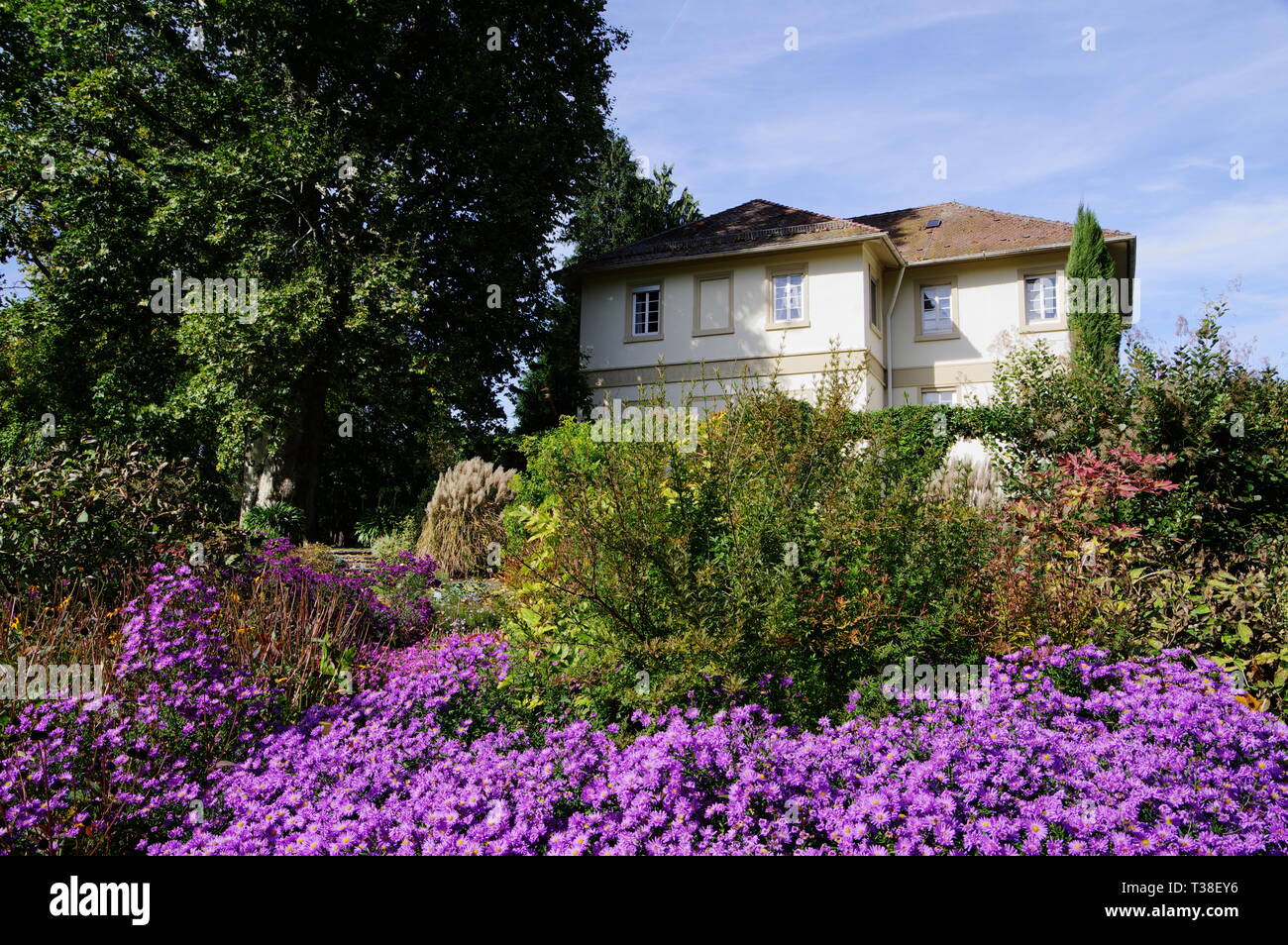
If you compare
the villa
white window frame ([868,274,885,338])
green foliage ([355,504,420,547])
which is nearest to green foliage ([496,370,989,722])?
green foliage ([355,504,420,547])

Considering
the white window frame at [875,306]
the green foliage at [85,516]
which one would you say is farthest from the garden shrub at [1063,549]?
the white window frame at [875,306]

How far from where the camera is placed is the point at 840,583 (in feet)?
12.5

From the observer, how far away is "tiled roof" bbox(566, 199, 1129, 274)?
1884 centimetres

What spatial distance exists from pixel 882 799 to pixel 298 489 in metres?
14.2

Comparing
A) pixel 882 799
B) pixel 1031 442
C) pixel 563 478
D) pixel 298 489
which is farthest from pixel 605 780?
pixel 298 489

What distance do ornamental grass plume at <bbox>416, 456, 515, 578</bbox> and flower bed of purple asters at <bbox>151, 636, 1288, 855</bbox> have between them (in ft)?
23.2

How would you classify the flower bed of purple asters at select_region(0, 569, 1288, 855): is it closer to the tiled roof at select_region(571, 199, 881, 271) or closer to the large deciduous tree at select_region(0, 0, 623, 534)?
the large deciduous tree at select_region(0, 0, 623, 534)

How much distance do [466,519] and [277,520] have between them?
4248mm

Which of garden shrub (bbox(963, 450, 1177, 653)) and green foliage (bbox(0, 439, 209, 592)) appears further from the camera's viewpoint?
green foliage (bbox(0, 439, 209, 592))

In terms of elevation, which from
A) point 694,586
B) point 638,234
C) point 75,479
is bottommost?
point 694,586

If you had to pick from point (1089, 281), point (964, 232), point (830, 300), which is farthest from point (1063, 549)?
point (964, 232)

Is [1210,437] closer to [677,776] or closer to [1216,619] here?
[1216,619]
